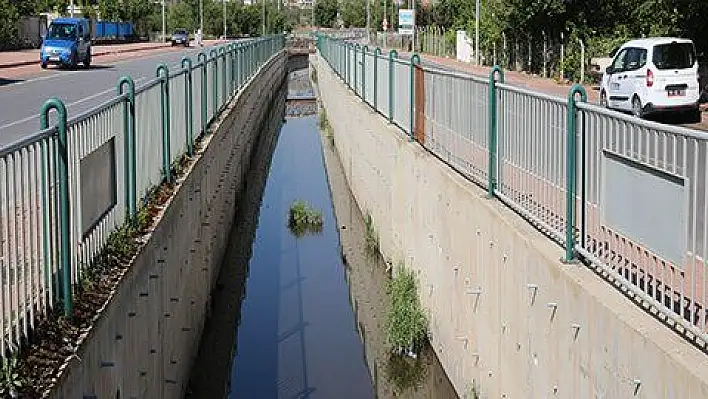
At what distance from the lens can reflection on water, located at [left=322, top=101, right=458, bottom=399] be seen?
12.3 m

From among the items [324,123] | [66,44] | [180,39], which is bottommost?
[324,123]

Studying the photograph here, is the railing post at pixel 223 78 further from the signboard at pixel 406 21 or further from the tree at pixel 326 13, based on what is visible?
the tree at pixel 326 13

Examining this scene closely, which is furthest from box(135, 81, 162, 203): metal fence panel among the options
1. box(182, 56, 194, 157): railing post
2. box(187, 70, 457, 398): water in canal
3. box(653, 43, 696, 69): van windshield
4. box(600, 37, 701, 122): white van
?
box(653, 43, 696, 69): van windshield

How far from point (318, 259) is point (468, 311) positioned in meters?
10.4

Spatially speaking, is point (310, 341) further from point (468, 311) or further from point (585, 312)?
point (585, 312)

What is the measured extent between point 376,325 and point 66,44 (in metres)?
35.4

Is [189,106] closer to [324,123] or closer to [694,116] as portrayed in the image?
[694,116]

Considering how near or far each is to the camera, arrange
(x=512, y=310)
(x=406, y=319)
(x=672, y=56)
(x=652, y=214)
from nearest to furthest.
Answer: (x=652, y=214), (x=512, y=310), (x=406, y=319), (x=672, y=56)

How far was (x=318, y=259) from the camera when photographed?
20.8 meters

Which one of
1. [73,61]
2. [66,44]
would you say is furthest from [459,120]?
[66,44]

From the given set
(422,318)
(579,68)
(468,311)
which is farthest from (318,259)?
(579,68)

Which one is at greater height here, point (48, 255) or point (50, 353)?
point (48, 255)

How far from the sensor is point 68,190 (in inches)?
291

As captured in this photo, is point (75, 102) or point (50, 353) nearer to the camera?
point (50, 353)
